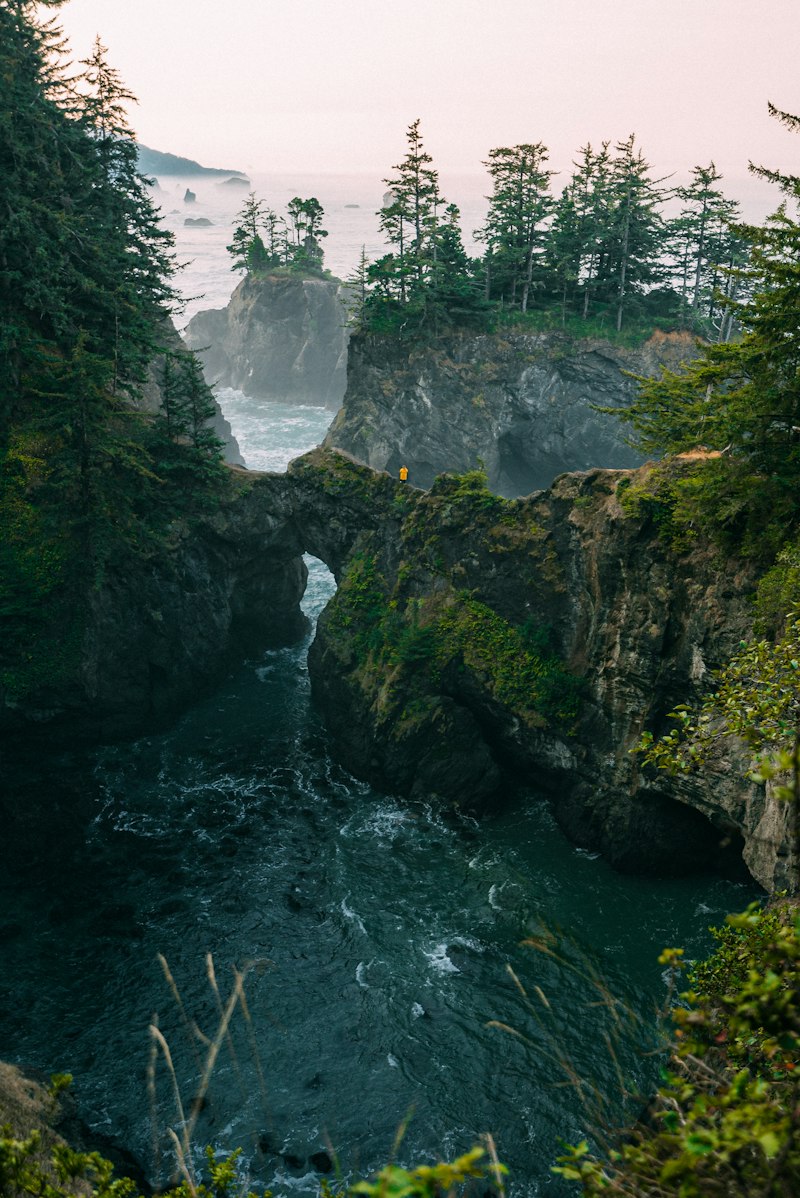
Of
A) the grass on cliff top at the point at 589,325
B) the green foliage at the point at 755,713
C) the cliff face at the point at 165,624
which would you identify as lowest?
the cliff face at the point at 165,624

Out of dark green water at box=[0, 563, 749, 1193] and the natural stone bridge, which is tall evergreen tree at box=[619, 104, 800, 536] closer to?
the natural stone bridge

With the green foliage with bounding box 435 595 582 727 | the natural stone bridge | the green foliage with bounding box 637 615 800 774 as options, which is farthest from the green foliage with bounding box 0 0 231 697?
the green foliage with bounding box 637 615 800 774

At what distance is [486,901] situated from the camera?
86.0 feet

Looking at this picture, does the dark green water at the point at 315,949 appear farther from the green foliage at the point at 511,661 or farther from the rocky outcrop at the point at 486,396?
the rocky outcrop at the point at 486,396

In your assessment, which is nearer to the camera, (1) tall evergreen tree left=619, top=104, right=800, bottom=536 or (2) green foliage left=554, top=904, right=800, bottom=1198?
(2) green foliage left=554, top=904, right=800, bottom=1198

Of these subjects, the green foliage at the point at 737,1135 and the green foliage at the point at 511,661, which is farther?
the green foliage at the point at 511,661

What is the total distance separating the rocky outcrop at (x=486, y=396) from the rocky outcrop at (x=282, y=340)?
30019 millimetres

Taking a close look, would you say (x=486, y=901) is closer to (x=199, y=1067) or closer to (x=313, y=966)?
(x=313, y=966)

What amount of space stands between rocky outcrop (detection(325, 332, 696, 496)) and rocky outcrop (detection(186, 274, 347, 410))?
30.0 m

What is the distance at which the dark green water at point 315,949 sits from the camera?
19734 mm

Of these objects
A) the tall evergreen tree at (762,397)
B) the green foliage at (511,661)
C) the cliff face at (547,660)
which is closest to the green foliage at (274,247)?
the cliff face at (547,660)

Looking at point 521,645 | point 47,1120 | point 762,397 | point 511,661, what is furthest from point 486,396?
point 47,1120

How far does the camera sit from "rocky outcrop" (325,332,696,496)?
61.8 metres

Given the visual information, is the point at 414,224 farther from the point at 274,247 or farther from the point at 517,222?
the point at 274,247
